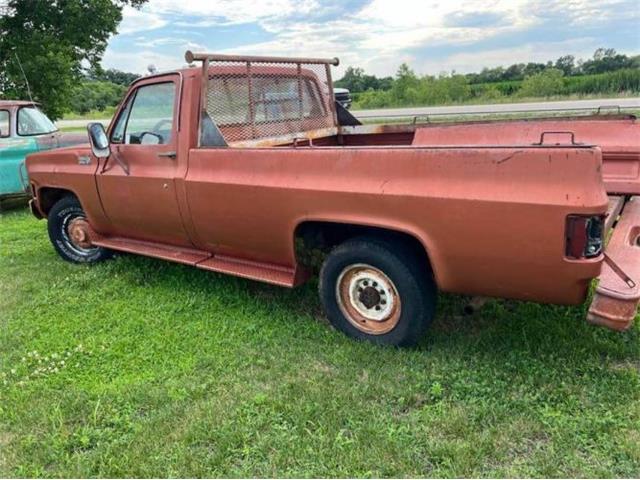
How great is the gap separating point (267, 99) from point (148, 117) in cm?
101

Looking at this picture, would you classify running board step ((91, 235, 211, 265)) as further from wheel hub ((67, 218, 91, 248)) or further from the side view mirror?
the side view mirror

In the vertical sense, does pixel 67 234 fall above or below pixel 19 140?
below

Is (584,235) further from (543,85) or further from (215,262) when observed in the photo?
(543,85)

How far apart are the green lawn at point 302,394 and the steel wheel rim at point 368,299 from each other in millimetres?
171

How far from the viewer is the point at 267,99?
4.88 metres

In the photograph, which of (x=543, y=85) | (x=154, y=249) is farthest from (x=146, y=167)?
(x=543, y=85)

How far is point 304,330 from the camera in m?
4.06

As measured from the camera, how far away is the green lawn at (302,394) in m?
2.74

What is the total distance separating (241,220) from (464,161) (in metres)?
1.72

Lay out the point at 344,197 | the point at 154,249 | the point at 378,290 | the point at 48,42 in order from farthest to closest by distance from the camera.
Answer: the point at 48,42 < the point at 154,249 < the point at 378,290 < the point at 344,197

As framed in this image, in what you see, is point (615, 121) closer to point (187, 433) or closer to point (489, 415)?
point (489, 415)

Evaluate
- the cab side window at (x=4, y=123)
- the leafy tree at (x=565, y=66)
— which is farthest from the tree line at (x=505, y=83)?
the cab side window at (x=4, y=123)

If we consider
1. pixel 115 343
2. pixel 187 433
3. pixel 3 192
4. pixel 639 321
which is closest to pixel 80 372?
pixel 115 343

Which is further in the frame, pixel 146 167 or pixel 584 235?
pixel 146 167
